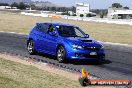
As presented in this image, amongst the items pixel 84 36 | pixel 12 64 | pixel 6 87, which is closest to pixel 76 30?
pixel 84 36

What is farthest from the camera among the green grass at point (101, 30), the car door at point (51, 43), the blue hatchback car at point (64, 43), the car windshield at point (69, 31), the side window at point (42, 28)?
the green grass at point (101, 30)

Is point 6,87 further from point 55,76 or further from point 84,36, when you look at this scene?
point 84,36

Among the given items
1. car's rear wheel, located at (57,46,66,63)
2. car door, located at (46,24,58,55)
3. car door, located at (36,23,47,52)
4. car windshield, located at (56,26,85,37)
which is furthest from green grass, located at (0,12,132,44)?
car's rear wheel, located at (57,46,66,63)

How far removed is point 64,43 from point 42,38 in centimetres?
216

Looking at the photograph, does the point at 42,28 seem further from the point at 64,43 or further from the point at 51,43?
the point at 64,43

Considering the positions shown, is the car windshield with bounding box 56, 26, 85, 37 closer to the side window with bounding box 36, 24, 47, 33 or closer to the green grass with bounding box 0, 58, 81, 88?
the side window with bounding box 36, 24, 47, 33

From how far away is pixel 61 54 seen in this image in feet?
54.3

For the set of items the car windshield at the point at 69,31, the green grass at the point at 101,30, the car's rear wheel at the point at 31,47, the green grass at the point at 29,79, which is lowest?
the green grass at the point at 101,30

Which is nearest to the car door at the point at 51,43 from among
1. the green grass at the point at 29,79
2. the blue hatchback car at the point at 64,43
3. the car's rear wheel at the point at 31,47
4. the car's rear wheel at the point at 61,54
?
the blue hatchback car at the point at 64,43

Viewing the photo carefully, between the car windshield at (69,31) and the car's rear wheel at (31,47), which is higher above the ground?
the car windshield at (69,31)

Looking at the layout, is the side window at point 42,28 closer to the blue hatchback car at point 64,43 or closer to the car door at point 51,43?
the blue hatchback car at point 64,43

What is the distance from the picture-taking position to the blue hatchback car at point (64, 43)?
53.1 feet

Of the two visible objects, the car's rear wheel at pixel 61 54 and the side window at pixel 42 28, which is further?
the side window at pixel 42 28

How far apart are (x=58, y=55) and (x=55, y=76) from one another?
4.52m
